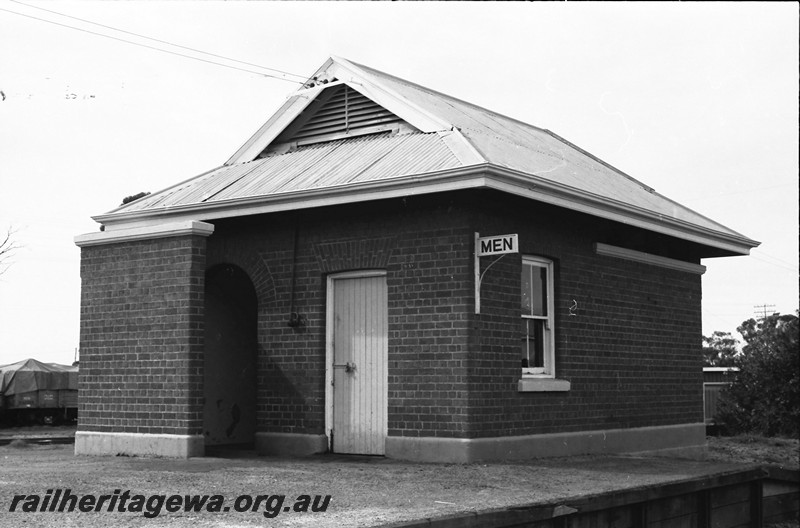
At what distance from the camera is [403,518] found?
8.02 metres

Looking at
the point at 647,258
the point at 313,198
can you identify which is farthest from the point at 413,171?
the point at 647,258

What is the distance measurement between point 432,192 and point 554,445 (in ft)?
13.8

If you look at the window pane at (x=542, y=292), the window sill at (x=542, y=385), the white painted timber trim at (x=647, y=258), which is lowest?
the window sill at (x=542, y=385)

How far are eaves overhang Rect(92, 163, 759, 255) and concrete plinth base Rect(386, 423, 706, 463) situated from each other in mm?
3195

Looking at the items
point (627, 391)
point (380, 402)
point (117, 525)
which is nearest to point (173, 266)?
point (380, 402)

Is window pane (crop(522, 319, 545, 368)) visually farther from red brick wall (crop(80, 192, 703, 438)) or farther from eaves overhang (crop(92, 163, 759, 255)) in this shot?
eaves overhang (crop(92, 163, 759, 255))

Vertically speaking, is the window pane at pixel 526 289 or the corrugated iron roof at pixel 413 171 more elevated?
the corrugated iron roof at pixel 413 171

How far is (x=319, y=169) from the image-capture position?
14945 millimetres

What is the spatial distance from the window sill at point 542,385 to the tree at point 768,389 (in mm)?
14137

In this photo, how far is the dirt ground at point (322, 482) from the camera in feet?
27.1

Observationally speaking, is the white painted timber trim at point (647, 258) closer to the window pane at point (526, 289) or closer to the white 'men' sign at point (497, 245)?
the window pane at point (526, 289)

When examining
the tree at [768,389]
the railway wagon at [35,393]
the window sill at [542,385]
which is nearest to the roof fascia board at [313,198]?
the window sill at [542,385]

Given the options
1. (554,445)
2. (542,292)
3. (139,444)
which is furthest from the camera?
(542,292)

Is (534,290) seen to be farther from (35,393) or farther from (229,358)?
(35,393)
